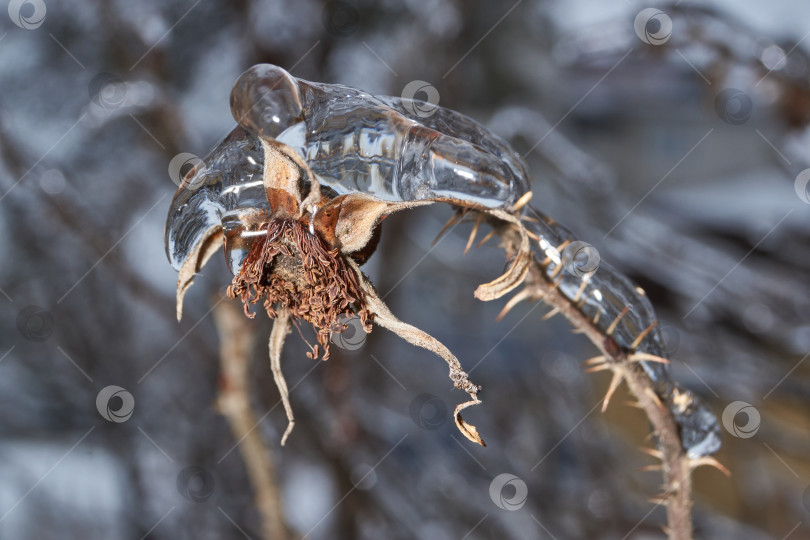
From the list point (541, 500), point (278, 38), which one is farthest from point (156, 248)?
point (541, 500)

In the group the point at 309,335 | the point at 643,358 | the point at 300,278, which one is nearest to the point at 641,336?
the point at 643,358

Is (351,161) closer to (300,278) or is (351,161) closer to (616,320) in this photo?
(300,278)

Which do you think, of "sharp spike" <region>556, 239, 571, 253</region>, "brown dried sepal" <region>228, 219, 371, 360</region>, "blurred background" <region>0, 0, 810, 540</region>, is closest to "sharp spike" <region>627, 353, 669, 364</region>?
"sharp spike" <region>556, 239, 571, 253</region>

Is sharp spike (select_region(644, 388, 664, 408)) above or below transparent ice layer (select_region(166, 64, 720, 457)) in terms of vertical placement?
below

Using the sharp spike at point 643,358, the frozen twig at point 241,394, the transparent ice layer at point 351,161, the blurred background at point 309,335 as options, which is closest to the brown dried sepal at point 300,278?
the transparent ice layer at point 351,161

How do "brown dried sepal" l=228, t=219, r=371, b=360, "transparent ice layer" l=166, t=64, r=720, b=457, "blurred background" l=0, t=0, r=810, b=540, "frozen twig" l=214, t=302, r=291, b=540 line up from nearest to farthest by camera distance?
"transparent ice layer" l=166, t=64, r=720, b=457, "brown dried sepal" l=228, t=219, r=371, b=360, "frozen twig" l=214, t=302, r=291, b=540, "blurred background" l=0, t=0, r=810, b=540

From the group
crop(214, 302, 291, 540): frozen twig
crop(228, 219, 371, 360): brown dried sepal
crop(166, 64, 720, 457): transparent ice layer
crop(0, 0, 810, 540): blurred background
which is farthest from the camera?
crop(0, 0, 810, 540): blurred background

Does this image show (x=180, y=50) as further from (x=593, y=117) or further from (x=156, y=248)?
(x=593, y=117)

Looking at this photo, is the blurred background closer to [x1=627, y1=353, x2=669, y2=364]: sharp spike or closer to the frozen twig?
the frozen twig

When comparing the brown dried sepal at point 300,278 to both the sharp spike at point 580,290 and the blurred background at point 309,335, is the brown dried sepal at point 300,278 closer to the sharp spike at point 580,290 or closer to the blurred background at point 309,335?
the sharp spike at point 580,290
